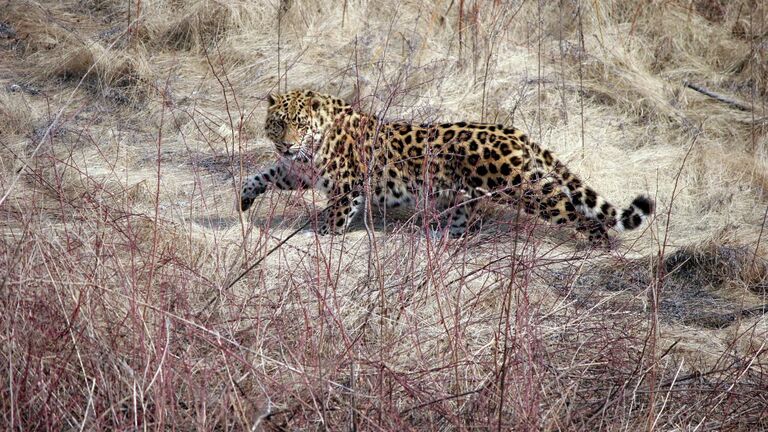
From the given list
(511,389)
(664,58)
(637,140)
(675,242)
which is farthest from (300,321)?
(664,58)

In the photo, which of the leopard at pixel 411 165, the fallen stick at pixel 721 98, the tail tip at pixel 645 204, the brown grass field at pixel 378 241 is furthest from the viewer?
the fallen stick at pixel 721 98

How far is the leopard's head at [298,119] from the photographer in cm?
738

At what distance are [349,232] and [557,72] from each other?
3066 mm

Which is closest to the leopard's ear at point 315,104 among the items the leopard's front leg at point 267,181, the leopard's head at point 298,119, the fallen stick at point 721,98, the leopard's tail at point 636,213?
the leopard's head at point 298,119

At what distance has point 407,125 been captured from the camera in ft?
25.1

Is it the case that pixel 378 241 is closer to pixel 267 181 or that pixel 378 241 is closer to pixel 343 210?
pixel 343 210

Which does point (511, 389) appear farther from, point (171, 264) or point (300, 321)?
point (171, 264)

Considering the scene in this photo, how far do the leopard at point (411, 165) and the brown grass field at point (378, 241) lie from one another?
0.22 metres

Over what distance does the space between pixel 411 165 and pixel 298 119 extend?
861 millimetres

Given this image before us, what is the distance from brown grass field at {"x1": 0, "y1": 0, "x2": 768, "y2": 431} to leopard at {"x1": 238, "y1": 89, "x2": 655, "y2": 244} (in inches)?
8.5

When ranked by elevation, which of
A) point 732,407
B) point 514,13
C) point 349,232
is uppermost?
point 514,13

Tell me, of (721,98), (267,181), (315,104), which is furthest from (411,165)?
(721,98)

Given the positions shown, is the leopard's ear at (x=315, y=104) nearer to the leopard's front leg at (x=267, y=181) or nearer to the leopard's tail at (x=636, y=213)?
the leopard's front leg at (x=267, y=181)

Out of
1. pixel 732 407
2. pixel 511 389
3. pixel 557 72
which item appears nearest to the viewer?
pixel 511 389
